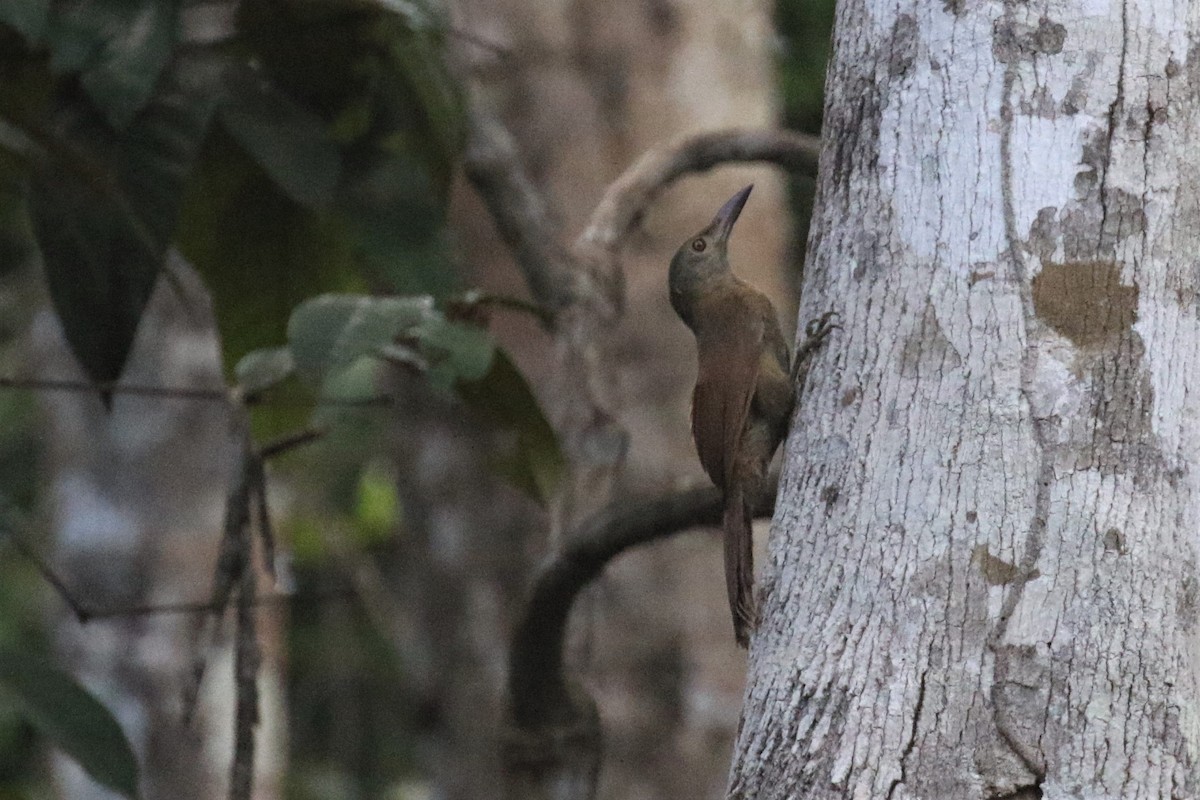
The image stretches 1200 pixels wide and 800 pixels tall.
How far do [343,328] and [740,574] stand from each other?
2.25 feet

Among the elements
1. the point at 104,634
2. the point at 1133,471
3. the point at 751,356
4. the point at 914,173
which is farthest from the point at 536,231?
the point at 104,634

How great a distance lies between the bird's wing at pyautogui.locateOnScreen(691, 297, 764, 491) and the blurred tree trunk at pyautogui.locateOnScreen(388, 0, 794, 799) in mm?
1457

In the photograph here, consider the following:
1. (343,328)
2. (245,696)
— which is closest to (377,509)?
(245,696)

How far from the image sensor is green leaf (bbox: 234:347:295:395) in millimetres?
2533

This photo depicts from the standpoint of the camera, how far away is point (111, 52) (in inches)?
101

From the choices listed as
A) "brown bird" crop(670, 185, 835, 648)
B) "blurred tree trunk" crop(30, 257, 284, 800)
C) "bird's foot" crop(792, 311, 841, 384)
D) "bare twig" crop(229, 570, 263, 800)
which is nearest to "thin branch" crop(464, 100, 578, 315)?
"brown bird" crop(670, 185, 835, 648)

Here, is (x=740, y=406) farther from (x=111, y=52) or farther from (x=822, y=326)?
(x=111, y=52)

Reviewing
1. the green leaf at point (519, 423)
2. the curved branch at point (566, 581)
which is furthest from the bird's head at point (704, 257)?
the curved branch at point (566, 581)

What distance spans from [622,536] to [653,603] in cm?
176

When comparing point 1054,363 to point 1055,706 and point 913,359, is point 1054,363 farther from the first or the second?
point 1055,706

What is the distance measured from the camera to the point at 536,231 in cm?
334

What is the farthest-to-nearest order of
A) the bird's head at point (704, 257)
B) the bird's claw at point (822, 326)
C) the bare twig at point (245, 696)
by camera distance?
1. the bird's head at point (704, 257)
2. the bare twig at point (245, 696)
3. the bird's claw at point (822, 326)

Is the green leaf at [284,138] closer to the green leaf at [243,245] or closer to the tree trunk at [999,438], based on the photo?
the green leaf at [243,245]

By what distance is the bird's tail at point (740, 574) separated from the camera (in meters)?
2.12
